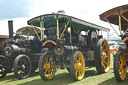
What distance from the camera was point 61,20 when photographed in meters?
7.09

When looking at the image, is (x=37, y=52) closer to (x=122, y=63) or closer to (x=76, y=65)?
(x=76, y=65)

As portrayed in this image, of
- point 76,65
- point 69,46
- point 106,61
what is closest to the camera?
point 76,65

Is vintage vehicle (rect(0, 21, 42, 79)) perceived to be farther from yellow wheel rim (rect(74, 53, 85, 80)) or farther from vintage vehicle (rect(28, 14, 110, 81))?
yellow wheel rim (rect(74, 53, 85, 80))

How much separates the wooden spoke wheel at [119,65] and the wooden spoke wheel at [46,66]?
249 centimetres

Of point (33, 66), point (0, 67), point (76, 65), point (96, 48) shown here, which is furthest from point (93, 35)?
point (0, 67)

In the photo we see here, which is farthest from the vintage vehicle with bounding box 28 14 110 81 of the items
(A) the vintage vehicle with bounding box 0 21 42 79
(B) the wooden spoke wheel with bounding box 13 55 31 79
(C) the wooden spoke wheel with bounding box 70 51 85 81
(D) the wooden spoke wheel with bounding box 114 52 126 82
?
(D) the wooden spoke wheel with bounding box 114 52 126 82

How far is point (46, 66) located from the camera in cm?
650

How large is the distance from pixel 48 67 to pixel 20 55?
5.14 ft

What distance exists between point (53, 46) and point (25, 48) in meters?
1.97

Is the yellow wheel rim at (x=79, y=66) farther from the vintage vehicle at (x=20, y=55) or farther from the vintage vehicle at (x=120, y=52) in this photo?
the vintage vehicle at (x=20, y=55)

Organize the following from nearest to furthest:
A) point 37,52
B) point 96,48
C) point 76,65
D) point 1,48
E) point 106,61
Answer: point 76,65, point 96,48, point 106,61, point 37,52, point 1,48

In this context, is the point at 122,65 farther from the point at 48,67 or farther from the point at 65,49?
the point at 48,67

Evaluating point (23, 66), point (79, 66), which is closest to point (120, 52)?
point (79, 66)

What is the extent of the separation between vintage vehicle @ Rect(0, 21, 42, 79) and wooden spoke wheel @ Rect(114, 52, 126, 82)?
3.57 metres
